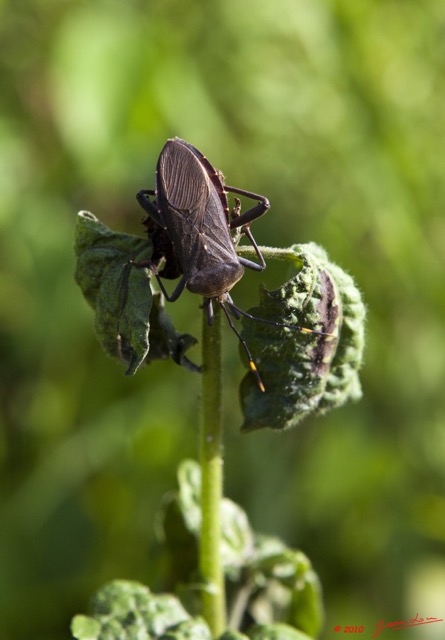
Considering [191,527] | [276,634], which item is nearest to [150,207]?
[191,527]

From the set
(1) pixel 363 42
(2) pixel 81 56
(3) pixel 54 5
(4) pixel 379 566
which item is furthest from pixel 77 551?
(3) pixel 54 5

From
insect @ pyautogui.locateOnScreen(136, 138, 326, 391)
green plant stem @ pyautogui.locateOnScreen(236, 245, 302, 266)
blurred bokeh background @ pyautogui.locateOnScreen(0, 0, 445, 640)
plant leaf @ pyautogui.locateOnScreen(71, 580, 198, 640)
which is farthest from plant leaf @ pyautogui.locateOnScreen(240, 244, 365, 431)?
blurred bokeh background @ pyautogui.locateOnScreen(0, 0, 445, 640)

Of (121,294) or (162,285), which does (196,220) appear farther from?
(121,294)

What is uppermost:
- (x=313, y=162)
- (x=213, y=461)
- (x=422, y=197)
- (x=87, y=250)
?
(x=313, y=162)

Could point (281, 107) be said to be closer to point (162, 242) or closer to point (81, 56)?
point (81, 56)

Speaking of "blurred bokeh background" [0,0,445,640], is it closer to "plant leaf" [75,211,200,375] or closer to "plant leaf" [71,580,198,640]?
"plant leaf" [71,580,198,640]

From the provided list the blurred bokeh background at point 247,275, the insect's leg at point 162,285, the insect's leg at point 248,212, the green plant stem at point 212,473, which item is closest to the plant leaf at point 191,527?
the green plant stem at point 212,473
